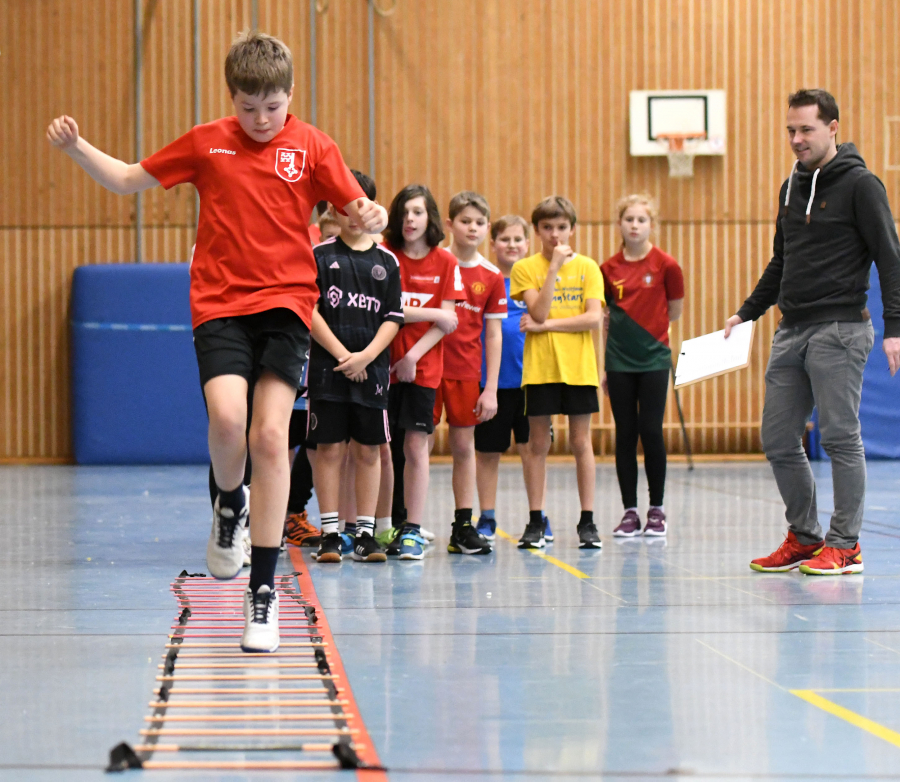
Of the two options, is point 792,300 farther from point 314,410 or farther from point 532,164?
point 532,164

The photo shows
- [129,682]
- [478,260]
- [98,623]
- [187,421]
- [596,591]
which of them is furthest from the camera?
[187,421]

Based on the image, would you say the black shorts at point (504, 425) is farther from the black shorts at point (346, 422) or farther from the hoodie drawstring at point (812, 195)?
the hoodie drawstring at point (812, 195)

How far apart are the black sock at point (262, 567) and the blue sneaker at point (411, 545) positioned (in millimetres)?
1788

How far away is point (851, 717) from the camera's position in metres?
2.29

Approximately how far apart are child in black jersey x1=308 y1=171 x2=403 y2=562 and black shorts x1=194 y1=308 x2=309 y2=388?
1.50 m

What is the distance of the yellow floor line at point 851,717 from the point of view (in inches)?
84.8

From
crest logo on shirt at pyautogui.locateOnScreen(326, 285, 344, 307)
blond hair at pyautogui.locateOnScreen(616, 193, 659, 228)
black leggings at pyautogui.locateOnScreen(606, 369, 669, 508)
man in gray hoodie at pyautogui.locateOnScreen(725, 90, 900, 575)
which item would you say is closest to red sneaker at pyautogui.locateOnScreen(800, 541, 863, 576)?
man in gray hoodie at pyautogui.locateOnScreen(725, 90, 900, 575)

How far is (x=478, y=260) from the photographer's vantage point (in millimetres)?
5043

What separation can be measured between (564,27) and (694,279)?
104 inches

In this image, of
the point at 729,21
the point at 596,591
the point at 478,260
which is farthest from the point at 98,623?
the point at 729,21

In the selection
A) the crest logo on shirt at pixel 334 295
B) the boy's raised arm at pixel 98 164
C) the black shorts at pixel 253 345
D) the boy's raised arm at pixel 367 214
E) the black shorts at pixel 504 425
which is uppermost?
the boy's raised arm at pixel 98 164

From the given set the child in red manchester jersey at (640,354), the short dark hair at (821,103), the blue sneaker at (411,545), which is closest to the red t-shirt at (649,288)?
the child in red manchester jersey at (640,354)

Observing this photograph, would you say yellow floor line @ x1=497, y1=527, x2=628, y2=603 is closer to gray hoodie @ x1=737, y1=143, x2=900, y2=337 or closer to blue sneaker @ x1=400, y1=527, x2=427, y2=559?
blue sneaker @ x1=400, y1=527, x2=427, y2=559

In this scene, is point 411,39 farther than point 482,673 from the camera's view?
Yes
